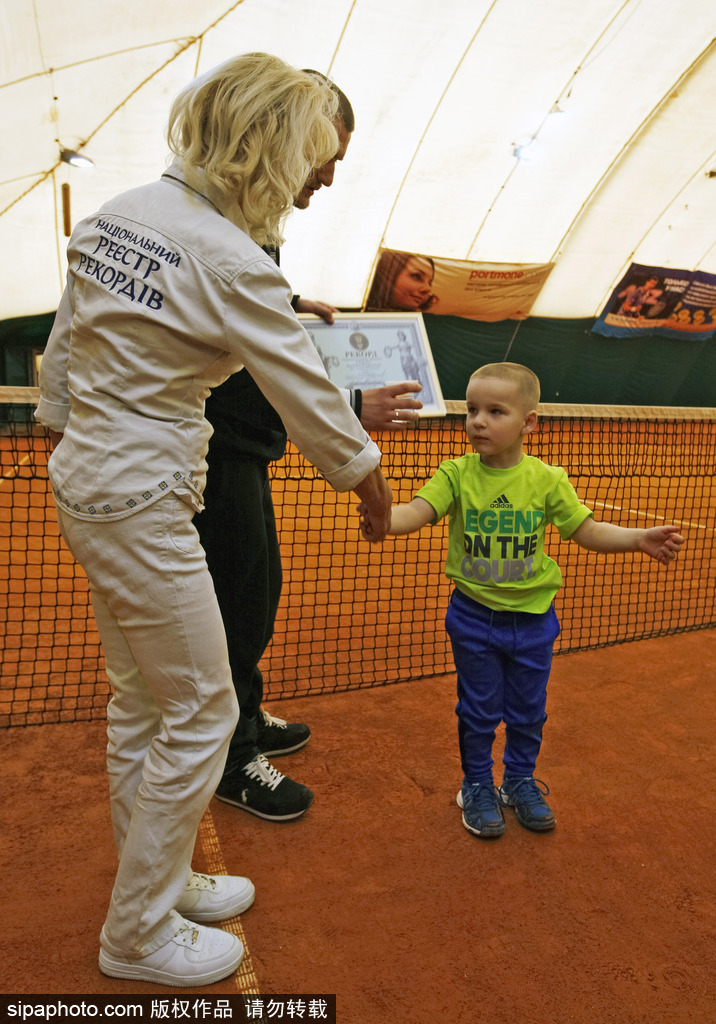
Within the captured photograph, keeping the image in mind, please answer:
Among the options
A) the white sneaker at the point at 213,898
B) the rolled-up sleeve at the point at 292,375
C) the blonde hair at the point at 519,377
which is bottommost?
the white sneaker at the point at 213,898

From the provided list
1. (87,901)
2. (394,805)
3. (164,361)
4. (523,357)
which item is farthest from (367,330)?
(523,357)

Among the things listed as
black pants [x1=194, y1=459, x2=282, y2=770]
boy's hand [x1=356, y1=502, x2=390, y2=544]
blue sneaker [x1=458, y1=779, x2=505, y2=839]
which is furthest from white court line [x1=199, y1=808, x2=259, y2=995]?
boy's hand [x1=356, y1=502, x2=390, y2=544]

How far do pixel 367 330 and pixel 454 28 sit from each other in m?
8.36

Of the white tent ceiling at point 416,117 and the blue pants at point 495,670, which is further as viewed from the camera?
the white tent ceiling at point 416,117

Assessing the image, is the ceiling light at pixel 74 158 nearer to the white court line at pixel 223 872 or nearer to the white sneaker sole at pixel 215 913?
the white court line at pixel 223 872

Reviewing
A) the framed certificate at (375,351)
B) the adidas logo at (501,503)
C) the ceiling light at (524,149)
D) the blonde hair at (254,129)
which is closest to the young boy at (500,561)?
the adidas logo at (501,503)

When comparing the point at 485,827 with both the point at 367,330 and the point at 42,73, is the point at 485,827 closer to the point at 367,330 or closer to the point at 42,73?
the point at 367,330

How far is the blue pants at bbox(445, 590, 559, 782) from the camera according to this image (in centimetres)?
221

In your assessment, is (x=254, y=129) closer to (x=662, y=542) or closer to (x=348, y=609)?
(x=662, y=542)

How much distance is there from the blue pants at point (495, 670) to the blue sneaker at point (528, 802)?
0.41ft

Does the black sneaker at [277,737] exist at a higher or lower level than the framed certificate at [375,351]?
lower

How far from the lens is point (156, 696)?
1510 millimetres

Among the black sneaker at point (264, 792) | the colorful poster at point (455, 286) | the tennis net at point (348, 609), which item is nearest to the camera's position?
the black sneaker at point (264, 792)

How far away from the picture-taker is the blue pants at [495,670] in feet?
7.25
